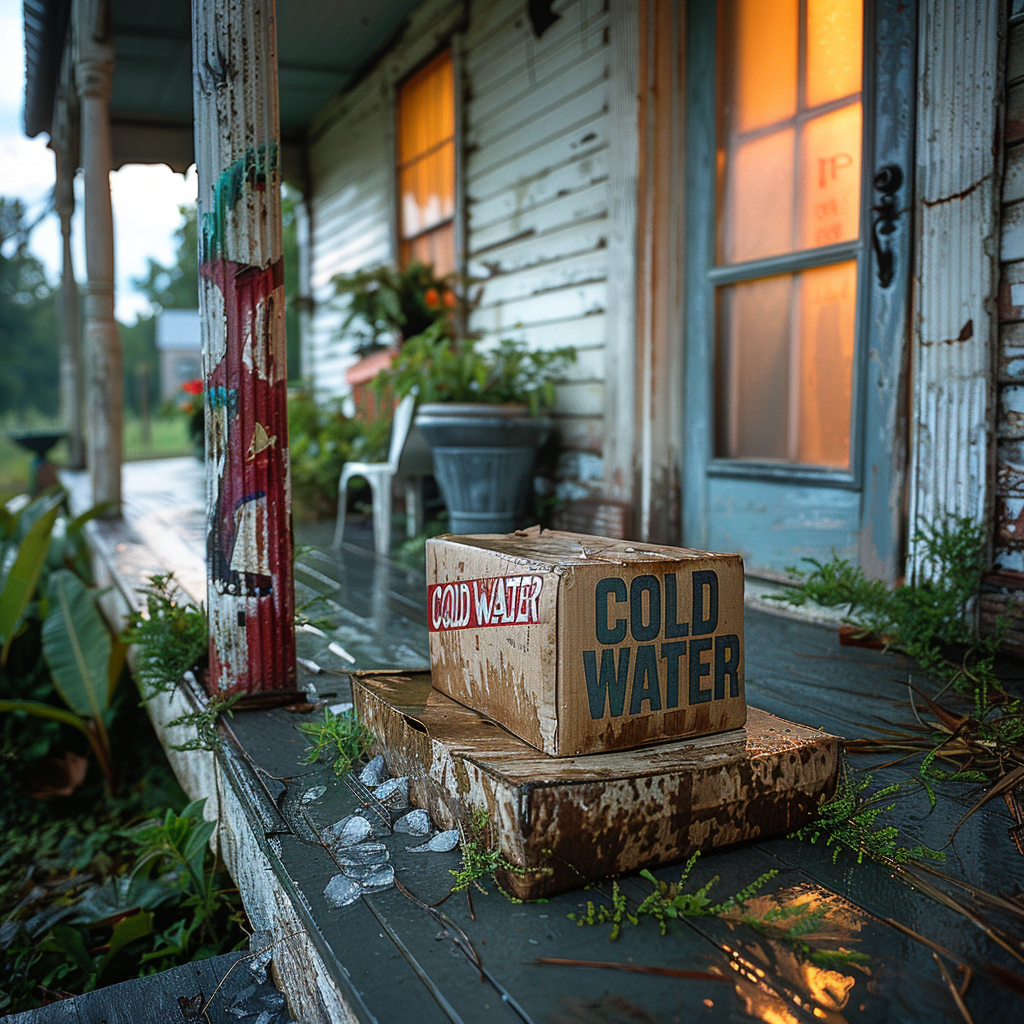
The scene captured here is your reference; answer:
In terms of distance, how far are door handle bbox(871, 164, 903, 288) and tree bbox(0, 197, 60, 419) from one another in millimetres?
42764

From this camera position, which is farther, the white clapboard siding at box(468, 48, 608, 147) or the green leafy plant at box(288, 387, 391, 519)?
the green leafy plant at box(288, 387, 391, 519)

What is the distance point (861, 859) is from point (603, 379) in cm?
294

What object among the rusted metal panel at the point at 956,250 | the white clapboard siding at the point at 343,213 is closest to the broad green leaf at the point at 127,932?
the rusted metal panel at the point at 956,250

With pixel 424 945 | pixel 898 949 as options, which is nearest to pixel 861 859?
pixel 898 949

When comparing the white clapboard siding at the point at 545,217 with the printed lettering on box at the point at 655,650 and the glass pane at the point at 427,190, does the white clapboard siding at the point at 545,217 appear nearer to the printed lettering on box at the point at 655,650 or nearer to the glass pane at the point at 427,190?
the glass pane at the point at 427,190

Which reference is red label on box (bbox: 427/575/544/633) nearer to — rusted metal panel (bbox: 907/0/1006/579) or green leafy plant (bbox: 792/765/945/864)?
green leafy plant (bbox: 792/765/945/864)

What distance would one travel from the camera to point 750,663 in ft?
8.07

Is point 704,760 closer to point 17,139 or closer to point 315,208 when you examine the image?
point 315,208

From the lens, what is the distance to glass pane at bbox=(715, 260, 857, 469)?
3.12 meters

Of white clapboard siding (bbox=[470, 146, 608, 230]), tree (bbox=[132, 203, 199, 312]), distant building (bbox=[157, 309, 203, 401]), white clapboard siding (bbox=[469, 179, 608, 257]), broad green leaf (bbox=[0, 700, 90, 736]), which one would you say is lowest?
broad green leaf (bbox=[0, 700, 90, 736])

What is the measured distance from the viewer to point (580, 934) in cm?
116

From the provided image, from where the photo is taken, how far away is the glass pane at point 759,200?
329 cm

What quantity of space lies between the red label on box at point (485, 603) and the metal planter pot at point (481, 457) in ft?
7.40

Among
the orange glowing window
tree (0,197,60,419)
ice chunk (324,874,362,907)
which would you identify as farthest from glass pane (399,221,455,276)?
tree (0,197,60,419)
